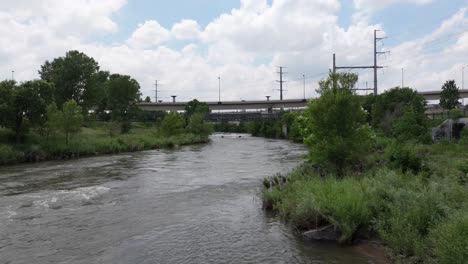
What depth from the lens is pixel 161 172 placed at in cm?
3347

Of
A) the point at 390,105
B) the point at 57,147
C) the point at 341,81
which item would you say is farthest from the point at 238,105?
the point at 341,81

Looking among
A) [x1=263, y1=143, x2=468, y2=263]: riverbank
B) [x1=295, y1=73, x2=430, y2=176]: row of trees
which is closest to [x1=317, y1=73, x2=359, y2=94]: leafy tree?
[x1=295, y1=73, x2=430, y2=176]: row of trees

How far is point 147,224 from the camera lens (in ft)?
55.6

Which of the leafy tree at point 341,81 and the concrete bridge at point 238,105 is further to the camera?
the concrete bridge at point 238,105

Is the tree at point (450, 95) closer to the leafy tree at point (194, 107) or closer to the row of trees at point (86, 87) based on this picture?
the row of trees at point (86, 87)

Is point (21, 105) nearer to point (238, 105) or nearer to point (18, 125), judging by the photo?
point (18, 125)

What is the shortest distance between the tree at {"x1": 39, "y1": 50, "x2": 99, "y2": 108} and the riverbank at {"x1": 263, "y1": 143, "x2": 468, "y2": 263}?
79.7 m

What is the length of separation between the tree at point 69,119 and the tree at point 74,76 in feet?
115

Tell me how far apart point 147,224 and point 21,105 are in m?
38.1

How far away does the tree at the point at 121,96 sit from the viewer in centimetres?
9481

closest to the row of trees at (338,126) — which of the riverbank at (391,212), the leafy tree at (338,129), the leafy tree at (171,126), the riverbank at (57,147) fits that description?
the leafy tree at (338,129)

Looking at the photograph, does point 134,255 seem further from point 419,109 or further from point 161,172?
point 419,109

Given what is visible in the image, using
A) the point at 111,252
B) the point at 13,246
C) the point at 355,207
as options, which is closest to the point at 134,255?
the point at 111,252

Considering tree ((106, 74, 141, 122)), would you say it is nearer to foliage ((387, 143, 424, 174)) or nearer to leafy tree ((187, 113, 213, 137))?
leafy tree ((187, 113, 213, 137))
